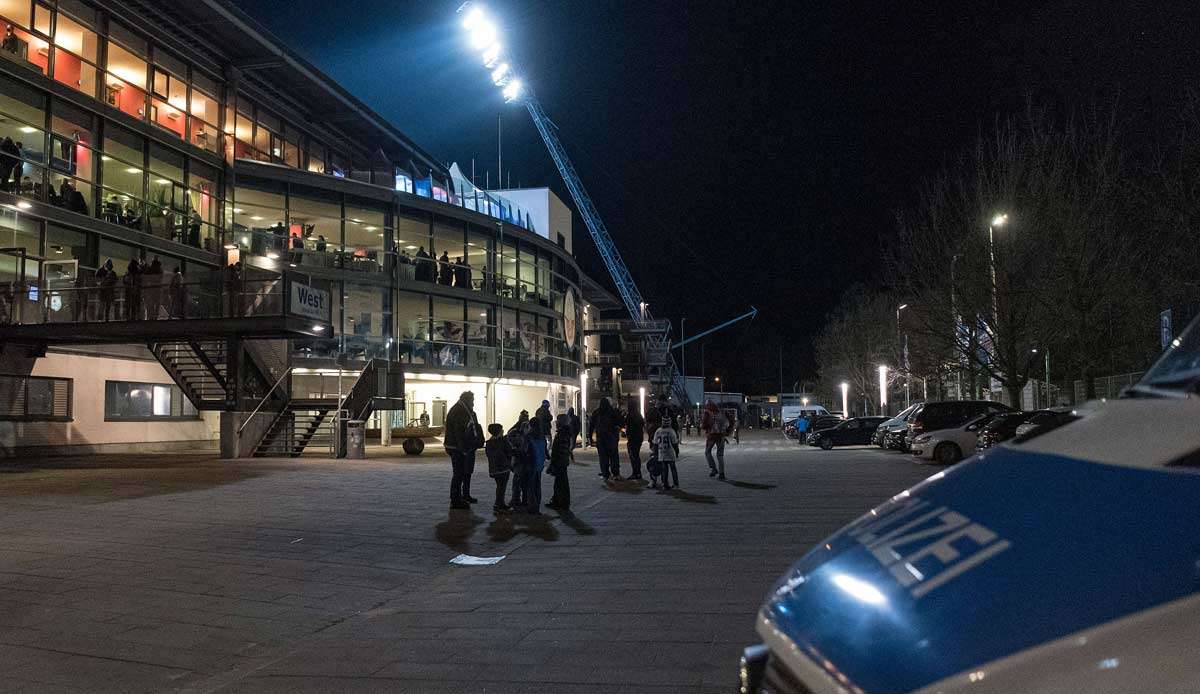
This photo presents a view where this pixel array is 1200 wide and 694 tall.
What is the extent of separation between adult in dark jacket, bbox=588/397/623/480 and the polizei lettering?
15563 millimetres

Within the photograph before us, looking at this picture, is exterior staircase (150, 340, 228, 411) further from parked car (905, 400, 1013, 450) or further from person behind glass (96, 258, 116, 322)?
parked car (905, 400, 1013, 450)

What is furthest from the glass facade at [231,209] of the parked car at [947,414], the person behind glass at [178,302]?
the parked car at [947,414]

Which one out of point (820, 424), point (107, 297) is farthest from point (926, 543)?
point (820, 424)

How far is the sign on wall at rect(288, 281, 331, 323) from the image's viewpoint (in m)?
21.9

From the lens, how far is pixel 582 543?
11.0 m

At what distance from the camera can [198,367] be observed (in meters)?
25.1

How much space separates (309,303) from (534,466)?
11197 mm

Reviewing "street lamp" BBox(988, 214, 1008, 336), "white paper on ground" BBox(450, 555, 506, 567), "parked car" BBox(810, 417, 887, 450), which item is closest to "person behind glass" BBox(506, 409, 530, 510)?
"white paper on ground" BBox(450, 555, 506, 567)

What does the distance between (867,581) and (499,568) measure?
7.99 m

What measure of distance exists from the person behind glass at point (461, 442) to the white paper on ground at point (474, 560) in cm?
331

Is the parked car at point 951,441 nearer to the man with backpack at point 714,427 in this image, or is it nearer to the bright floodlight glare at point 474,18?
the man with backpack at point 714,427

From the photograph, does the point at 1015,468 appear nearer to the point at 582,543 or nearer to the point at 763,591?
the point at 763,591

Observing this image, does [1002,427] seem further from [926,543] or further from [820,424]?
[926,543]

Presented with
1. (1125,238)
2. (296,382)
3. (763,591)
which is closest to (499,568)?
(763,591)
